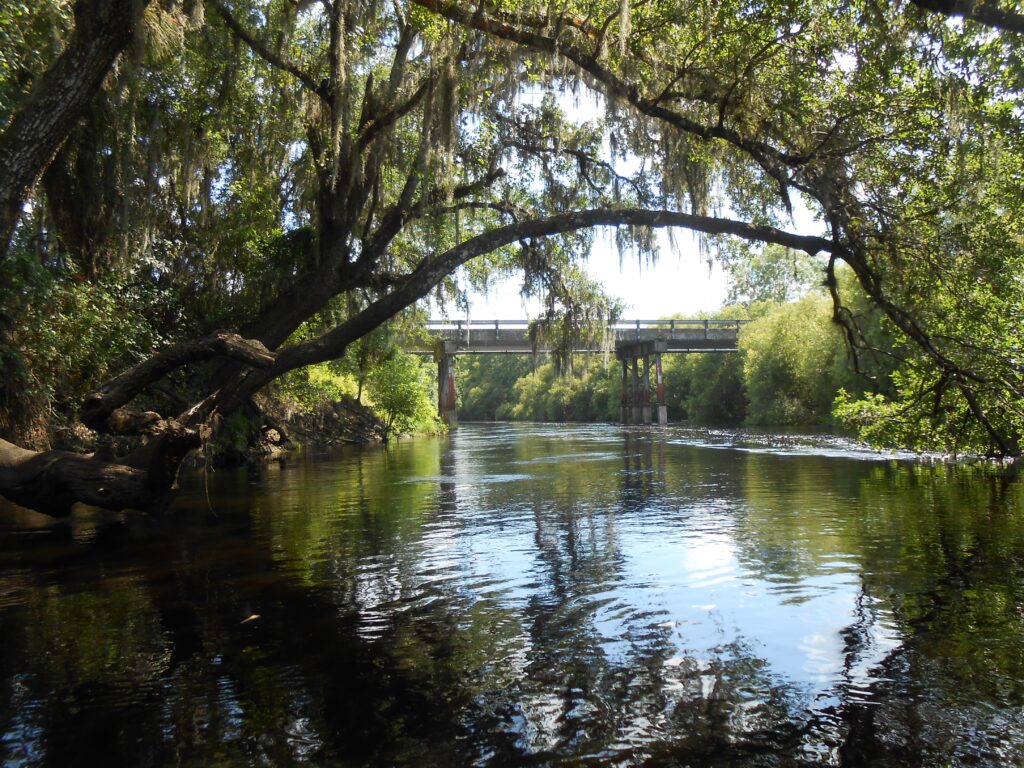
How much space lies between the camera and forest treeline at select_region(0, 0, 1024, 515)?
8.70 m

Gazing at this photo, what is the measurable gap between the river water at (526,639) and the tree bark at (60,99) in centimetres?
362

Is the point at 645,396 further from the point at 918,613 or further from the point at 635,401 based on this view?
the point at 918,613

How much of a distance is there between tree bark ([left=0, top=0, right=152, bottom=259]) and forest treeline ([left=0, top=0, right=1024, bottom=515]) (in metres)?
0.02

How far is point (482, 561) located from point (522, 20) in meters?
7.60

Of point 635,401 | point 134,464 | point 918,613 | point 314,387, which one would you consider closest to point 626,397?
point 635,401

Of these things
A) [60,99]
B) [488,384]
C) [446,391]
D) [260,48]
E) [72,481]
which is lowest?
[72,481]

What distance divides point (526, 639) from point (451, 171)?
815 cm

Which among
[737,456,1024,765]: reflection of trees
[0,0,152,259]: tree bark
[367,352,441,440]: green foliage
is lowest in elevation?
[737,456,1024,765]: reflection of trees

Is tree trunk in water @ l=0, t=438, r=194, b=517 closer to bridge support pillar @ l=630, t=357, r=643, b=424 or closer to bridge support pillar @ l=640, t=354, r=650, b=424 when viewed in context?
bridge support pillar @ l=640, t=354, r=650, b=424

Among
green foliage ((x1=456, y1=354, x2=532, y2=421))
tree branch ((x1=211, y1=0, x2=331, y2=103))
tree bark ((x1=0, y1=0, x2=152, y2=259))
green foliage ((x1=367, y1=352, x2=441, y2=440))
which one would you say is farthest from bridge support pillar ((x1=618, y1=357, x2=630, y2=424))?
tree bark ((x1=0, y1=0, x2=152, y2=259))

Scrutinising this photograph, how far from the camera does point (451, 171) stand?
11391mm

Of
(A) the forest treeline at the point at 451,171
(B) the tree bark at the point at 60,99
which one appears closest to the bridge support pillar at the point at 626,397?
(A) the forest treeline at the point at 451,171

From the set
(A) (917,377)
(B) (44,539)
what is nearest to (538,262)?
(A) (917,377)

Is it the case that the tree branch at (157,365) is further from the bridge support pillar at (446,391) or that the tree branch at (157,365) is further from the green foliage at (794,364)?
the bridge support pillar at (446,391)
